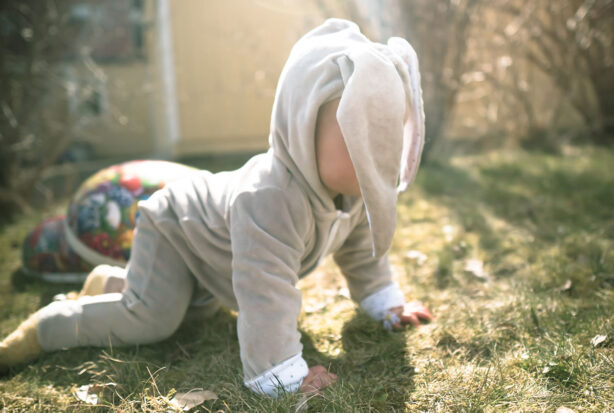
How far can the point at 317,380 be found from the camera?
1.61 m

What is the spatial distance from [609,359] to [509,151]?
469cm

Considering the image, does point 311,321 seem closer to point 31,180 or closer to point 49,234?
point 49,234

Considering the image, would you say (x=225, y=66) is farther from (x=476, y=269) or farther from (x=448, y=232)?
(x=476, y=269)

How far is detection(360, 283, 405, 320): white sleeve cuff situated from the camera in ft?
6.80

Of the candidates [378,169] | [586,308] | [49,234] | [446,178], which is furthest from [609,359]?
[446,178]

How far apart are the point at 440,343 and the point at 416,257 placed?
935mm

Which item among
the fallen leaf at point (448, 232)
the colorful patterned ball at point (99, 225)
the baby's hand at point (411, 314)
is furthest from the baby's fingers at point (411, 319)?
the colorful patterned ball at point (99, 225)

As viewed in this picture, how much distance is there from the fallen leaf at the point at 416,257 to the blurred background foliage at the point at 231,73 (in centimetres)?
256

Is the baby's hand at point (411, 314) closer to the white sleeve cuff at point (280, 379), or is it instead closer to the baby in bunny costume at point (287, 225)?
the baby in bunny costume at point (287, 225)

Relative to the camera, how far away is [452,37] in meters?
5.04

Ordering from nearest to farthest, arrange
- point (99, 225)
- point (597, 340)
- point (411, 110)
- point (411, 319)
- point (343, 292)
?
point (597, 340), point (411, 110), point (411, 319), point (343, 292), point (99, 225)

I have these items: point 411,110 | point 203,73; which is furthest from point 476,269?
point 203,73

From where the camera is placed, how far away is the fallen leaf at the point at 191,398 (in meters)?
1.56

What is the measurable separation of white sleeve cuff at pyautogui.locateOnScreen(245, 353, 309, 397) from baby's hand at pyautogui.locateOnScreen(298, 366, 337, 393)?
28 millimetres
